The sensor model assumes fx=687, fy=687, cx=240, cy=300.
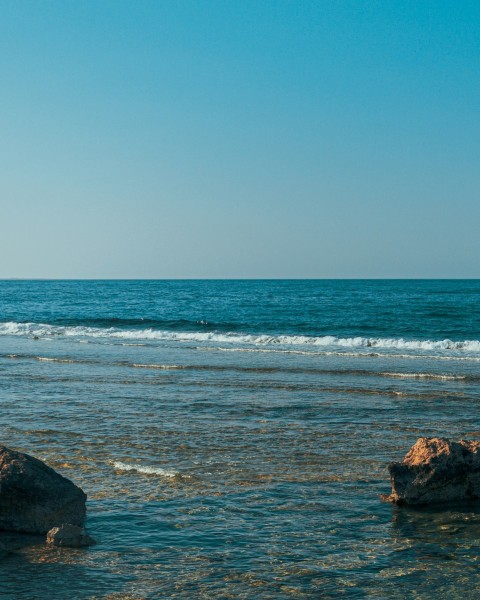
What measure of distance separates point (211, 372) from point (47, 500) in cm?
1561

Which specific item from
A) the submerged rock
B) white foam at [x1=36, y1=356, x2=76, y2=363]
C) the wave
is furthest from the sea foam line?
the submerged rock

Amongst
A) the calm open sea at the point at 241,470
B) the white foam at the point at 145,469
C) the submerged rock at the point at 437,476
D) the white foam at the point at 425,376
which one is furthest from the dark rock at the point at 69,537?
the white foam at the point at 425,376

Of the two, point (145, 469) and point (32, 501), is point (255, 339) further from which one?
point (32, 501)

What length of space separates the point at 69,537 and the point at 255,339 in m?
32.5

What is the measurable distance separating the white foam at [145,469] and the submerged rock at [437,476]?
3056 millimetres

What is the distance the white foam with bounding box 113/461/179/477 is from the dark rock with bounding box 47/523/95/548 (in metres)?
2.70

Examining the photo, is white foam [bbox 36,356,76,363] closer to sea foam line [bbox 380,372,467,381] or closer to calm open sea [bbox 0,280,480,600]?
calm open sea [bbox 0,280,480,600]

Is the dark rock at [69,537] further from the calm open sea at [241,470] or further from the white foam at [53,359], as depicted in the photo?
the white foam at [53,359]

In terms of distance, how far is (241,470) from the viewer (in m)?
10.0

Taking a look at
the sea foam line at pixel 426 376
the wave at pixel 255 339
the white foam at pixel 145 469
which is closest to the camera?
the white foam at pixel 145 469

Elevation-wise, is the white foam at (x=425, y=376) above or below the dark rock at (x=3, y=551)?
above

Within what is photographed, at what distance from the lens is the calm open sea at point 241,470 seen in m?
6.31

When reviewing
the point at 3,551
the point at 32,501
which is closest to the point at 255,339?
the point at 32,501

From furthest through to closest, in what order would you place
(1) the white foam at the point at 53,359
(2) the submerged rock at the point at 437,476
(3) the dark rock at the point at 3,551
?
(1) the white foam at the point at 53,359, (2) the submerged rock at the point at 437,476, (3) the dark rock at the point at 3,551
